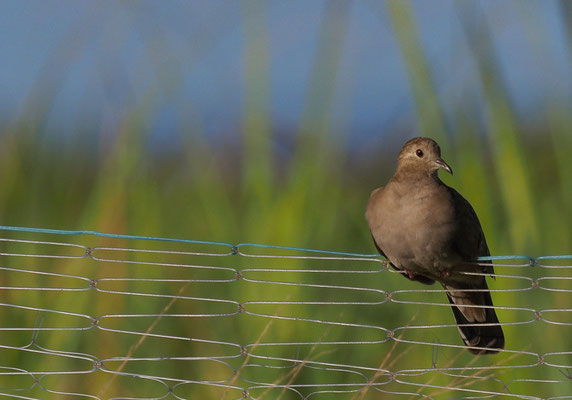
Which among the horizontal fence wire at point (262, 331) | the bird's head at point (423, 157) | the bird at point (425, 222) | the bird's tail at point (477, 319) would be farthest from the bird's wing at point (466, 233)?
the horizontal fence wire at point (262, 331)

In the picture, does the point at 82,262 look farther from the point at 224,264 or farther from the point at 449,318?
the point at 449,318

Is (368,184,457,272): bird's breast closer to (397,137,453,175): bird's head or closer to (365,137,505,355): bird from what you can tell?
(365,137,505,355): bird

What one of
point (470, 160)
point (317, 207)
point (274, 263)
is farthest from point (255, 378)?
point (470, 160)

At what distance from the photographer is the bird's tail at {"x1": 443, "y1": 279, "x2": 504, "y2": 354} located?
3342 mm

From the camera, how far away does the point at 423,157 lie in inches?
127

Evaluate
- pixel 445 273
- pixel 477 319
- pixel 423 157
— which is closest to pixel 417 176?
pixel 423 157

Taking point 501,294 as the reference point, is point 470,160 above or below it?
above

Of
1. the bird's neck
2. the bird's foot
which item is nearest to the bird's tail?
the bird's foot

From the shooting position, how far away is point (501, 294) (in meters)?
3.48

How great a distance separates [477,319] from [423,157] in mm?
676

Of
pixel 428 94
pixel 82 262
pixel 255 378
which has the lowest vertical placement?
pixel 255 378

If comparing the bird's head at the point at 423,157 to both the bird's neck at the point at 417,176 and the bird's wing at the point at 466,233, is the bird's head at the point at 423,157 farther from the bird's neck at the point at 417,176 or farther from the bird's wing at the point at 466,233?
the bird's wing at the point at 466,233

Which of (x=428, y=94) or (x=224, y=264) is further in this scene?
(x=224, y=264)

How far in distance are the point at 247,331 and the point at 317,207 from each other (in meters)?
0.58
